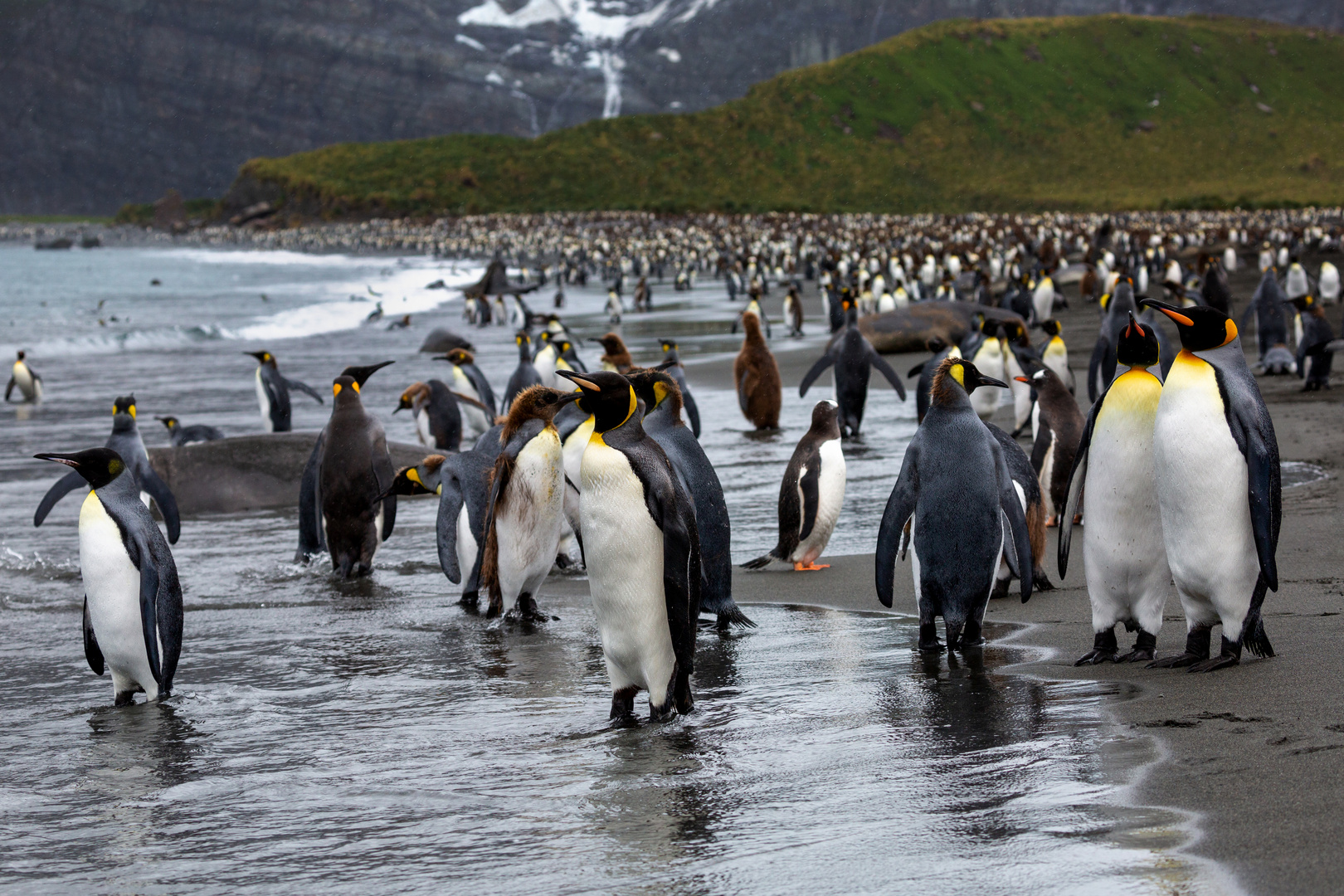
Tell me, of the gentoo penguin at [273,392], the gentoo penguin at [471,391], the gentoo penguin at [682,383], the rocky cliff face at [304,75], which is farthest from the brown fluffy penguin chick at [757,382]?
the rocky cliff face at [304,75]

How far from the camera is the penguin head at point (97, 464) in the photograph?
4930 mm

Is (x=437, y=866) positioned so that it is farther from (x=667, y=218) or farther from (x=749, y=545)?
(x=667, y=218)

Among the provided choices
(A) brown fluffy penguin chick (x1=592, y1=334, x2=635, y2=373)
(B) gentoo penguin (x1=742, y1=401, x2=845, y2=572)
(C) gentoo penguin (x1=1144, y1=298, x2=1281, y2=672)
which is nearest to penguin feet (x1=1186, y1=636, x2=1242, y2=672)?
(C) gentoo penguin (x1=1144, y1=298, x2=1281, y2=672)

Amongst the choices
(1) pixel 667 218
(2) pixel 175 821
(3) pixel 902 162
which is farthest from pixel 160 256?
(2) pixel 175 821

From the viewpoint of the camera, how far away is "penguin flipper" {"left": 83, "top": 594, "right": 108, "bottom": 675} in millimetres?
5023

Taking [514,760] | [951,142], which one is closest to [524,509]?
[514,760]

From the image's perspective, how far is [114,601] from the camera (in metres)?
4.92

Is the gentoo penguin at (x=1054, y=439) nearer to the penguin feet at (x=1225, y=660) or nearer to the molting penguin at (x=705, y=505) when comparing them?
the molting penguin at (x=705, y=505)

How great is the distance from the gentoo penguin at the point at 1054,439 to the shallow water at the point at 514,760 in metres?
0.99

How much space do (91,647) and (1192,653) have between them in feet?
12.9

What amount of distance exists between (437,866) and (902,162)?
104293 millimetres

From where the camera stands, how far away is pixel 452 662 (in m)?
5.32

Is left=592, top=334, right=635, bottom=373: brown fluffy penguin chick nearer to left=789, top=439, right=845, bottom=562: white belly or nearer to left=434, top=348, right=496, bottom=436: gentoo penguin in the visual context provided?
left=434, top=348, right=496, bottom=436: gentoo penguin

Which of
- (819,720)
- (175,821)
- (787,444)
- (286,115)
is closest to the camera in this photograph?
(175,821)
